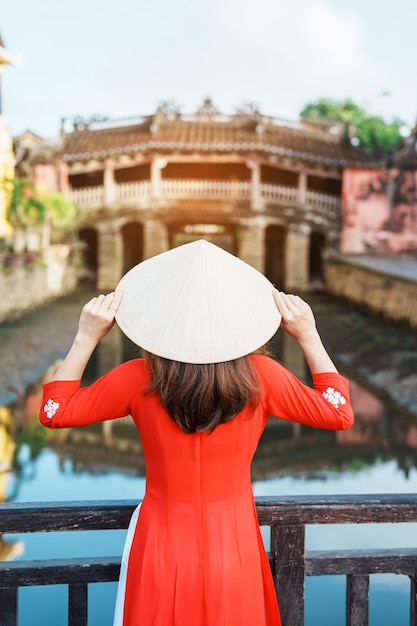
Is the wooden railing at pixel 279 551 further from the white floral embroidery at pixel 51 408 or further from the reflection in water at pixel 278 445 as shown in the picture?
the reflection in water at pixel 278 445

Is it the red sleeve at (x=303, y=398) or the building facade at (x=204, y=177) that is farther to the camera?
the building facade at (x=204, y=177)

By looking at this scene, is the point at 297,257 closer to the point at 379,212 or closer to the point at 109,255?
the point at 379,212

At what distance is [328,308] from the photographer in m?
16.9

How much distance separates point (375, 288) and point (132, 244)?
9362mm

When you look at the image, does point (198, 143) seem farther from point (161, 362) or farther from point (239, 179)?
point (161, 362)

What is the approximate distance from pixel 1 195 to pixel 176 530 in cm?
1456

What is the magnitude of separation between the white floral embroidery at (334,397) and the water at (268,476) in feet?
10.3

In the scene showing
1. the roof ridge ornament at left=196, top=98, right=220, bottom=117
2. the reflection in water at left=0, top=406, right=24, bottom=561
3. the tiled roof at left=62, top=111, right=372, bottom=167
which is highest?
the roof ridge ornament at left=196, top=98, right=220, bottom=117

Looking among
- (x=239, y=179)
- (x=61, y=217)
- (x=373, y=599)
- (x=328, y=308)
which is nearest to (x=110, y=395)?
(x=373, y=599)

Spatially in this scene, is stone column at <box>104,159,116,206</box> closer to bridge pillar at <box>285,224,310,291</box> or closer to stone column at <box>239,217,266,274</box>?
stone column at <box>239,217,266,274</box>

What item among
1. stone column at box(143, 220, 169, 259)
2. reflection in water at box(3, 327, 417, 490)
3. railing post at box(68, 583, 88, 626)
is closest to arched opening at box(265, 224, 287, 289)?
stone column at box(143, 220, 169, 259)

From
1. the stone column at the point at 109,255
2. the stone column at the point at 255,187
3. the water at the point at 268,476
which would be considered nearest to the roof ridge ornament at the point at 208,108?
the stone column at the point at 255,187

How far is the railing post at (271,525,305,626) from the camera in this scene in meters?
1.97

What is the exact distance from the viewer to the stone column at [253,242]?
1933 cm
